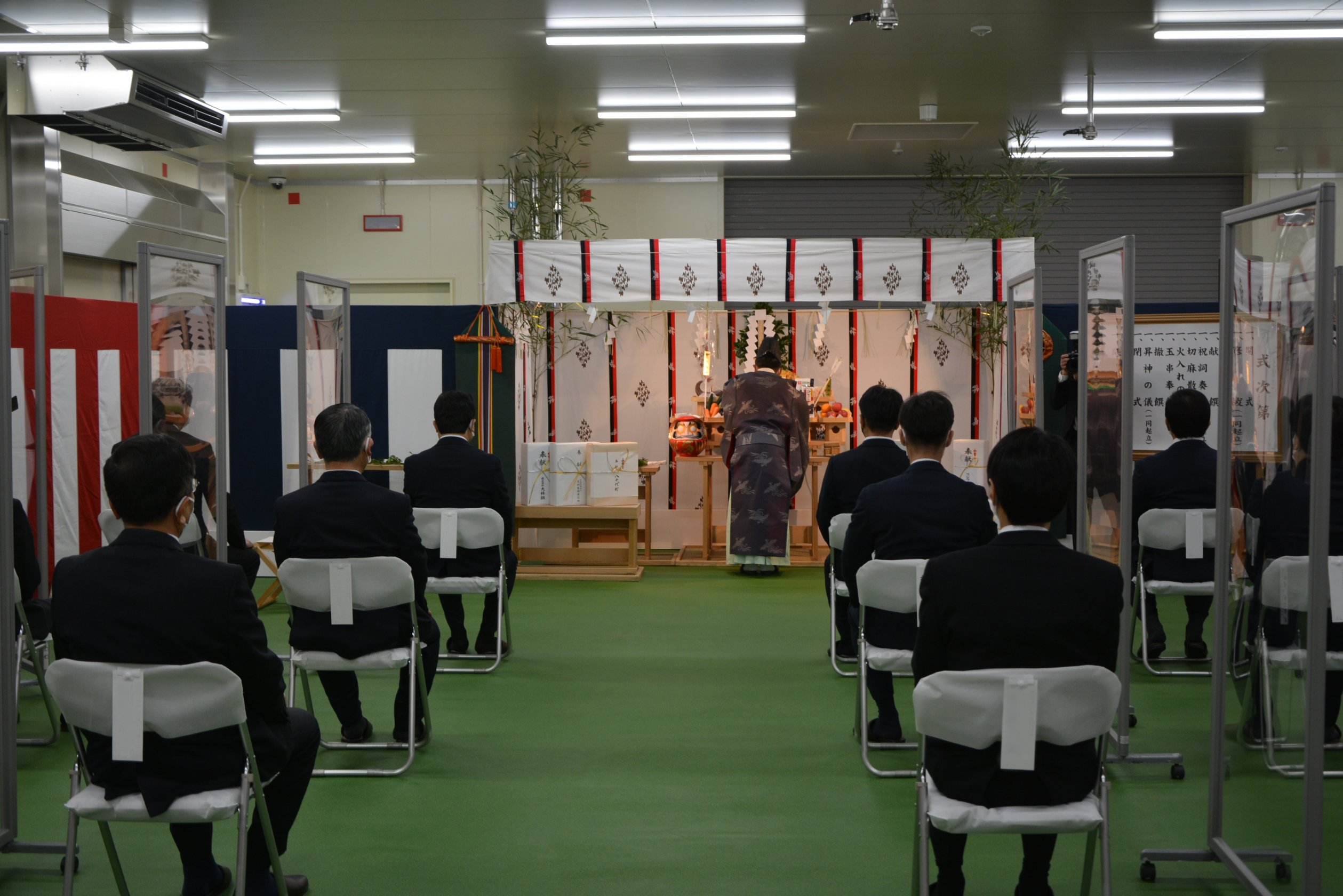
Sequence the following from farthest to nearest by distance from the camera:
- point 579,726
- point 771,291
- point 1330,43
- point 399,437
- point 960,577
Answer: point 399,437 < point 771,291 < point 1330,43 < point 579,726 < point 960,577

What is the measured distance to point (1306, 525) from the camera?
2.47 metres

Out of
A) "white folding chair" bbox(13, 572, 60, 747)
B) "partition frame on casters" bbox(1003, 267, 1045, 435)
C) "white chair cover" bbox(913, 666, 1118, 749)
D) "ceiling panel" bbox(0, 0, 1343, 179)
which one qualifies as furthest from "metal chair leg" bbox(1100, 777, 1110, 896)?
"ceiling panel" bbox(0, 0, 1343, 179)

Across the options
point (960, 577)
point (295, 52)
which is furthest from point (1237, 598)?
point (295, 52)

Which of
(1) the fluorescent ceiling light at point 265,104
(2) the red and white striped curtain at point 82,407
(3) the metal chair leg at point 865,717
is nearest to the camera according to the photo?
(3) the metal chair leg at point 865,717

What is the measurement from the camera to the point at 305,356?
443 cm

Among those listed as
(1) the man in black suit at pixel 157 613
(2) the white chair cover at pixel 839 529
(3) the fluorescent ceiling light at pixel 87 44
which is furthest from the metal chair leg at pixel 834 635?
(3) the fluorescent ceiling light at pixel 87 44

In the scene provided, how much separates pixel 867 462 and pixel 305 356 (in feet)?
7.73

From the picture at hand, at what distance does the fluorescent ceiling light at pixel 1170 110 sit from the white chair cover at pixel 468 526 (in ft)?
18.1

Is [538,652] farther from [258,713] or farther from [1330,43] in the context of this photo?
[1330,43]

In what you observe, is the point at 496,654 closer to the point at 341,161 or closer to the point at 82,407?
the point at 82,407

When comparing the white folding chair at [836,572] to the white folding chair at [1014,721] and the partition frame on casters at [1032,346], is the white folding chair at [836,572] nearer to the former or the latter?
the partition frame on casters at [1032,346]

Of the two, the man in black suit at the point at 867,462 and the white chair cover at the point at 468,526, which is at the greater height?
the man in black suit at the point at 867,462

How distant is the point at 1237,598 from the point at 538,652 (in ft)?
11.1

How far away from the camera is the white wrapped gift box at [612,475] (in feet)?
24.7
